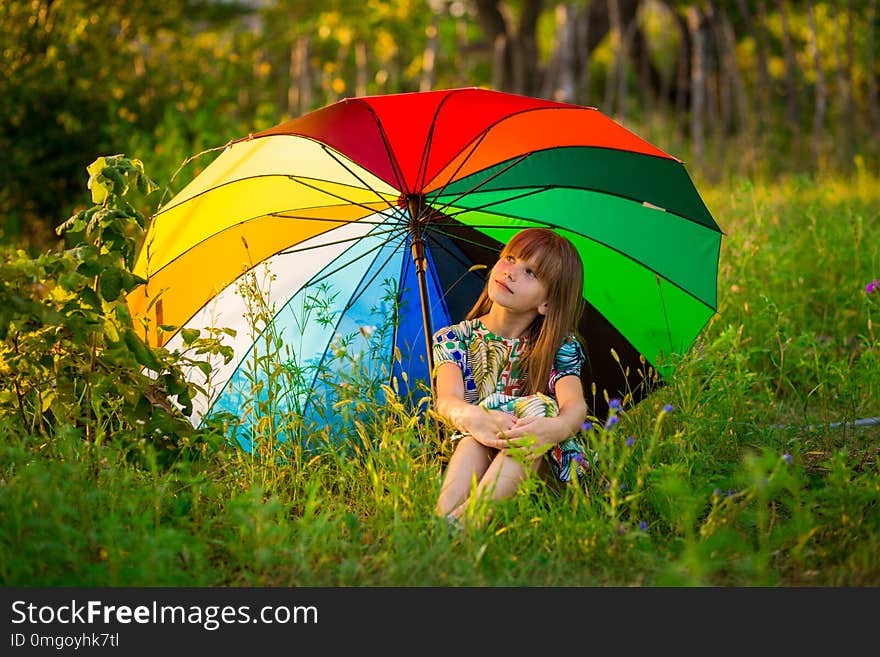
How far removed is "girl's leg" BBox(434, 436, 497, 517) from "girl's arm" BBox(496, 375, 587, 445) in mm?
136

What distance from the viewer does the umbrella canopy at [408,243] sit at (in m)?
3.07

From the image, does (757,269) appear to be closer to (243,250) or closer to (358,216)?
(358,216)

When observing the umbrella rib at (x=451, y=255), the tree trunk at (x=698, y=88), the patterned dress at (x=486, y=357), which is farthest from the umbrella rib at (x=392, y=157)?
the tree trunk at (x=698, y=88)

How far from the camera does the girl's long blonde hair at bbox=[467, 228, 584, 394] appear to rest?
311 centimetres

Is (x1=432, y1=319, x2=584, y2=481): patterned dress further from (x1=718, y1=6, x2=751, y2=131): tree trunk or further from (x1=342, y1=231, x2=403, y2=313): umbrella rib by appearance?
(x1=718, y1=6, x2=751, y2=131): tree trunk

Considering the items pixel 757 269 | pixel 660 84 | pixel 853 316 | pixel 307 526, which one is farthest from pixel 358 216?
pixel 660 84

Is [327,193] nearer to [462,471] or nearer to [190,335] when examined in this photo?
[190,335]

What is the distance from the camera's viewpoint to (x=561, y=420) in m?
2.91

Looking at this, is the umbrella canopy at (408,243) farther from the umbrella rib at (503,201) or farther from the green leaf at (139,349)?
the green leaf at (139,349)

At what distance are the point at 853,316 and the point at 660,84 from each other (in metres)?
8.90

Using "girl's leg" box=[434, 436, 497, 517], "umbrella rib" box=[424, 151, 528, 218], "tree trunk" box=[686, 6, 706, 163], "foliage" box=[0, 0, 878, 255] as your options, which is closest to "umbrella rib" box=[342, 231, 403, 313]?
"umbrella rib" box=[424, 151, 528, 218]

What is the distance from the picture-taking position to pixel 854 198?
20.6 ft

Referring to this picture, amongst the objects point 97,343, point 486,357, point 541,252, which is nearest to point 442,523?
point 486,357

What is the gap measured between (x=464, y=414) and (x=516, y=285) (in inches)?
19.1
